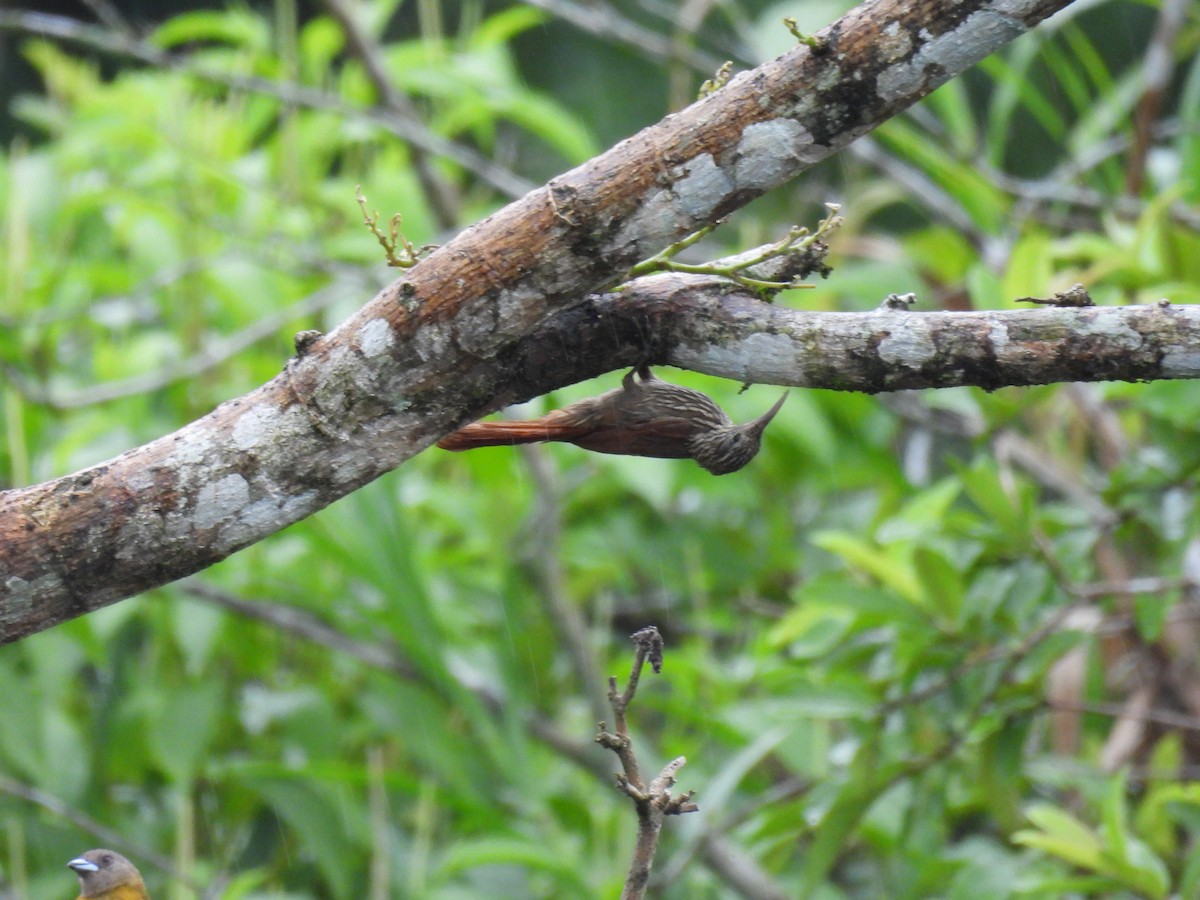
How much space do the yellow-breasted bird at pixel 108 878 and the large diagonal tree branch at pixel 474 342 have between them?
0.94 metres

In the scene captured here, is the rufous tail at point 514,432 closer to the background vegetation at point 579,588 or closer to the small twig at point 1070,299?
the small twig at point 1070,299

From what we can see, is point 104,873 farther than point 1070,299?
Yes

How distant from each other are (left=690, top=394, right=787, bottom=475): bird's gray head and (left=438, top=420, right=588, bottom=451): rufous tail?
0.12m

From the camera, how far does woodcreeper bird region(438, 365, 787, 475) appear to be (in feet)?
4.19

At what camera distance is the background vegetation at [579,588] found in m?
2.34

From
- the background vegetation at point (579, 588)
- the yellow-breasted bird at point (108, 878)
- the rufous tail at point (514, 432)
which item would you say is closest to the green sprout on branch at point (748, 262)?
the rufous tail at point (514, 432)

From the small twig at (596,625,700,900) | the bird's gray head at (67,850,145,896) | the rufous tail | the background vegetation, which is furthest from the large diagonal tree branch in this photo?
the background vegetation

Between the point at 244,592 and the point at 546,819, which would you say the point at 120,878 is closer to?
the point at 244,592

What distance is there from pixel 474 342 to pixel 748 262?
0.27 meters

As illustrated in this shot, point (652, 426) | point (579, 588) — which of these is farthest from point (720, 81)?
point (579, 588)

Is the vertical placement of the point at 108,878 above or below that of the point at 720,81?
below

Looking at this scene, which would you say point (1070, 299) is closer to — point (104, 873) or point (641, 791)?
point (641, 791)

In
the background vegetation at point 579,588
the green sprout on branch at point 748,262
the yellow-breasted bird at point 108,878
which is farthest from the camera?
the background vegetation at point 579,588

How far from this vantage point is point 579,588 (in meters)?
3.47
